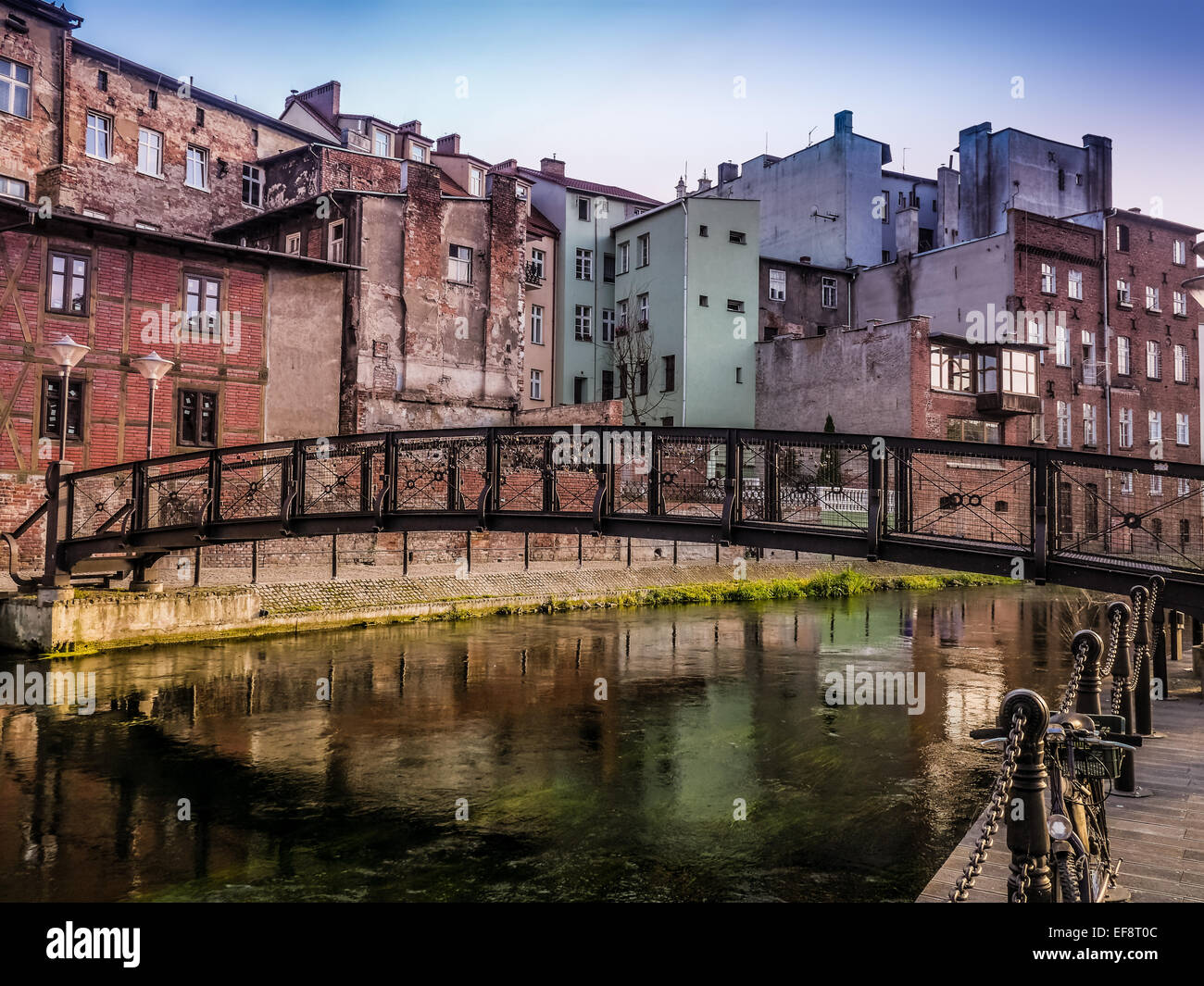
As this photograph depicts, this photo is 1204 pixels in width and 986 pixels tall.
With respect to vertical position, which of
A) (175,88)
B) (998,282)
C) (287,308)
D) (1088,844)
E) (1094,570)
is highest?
(175,88)

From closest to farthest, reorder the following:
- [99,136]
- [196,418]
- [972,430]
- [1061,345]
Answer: [196,418] < [99,136] < [972,430] < [1061,345]

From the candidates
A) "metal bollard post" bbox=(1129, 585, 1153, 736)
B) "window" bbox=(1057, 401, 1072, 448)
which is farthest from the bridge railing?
"window" bbox=(1057, 401, 1072, 448)

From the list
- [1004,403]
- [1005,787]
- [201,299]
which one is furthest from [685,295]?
[1005,787]

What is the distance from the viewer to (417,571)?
28281 millimetres

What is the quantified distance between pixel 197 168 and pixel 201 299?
33.5 ft

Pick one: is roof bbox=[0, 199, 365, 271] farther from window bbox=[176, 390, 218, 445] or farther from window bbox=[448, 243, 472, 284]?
window bbox=[176, 390, 218, 445]

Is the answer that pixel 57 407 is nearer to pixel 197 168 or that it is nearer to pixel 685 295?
pixel 197 168

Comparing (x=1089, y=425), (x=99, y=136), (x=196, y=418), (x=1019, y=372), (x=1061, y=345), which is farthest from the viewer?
(x=1089, y=425)

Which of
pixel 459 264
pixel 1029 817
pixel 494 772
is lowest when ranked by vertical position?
pixel 494 772

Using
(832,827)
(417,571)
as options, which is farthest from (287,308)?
(832,827)

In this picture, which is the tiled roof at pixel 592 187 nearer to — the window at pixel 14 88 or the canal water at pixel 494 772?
the window at pixel 14 88

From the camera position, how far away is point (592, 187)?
51219 mm
